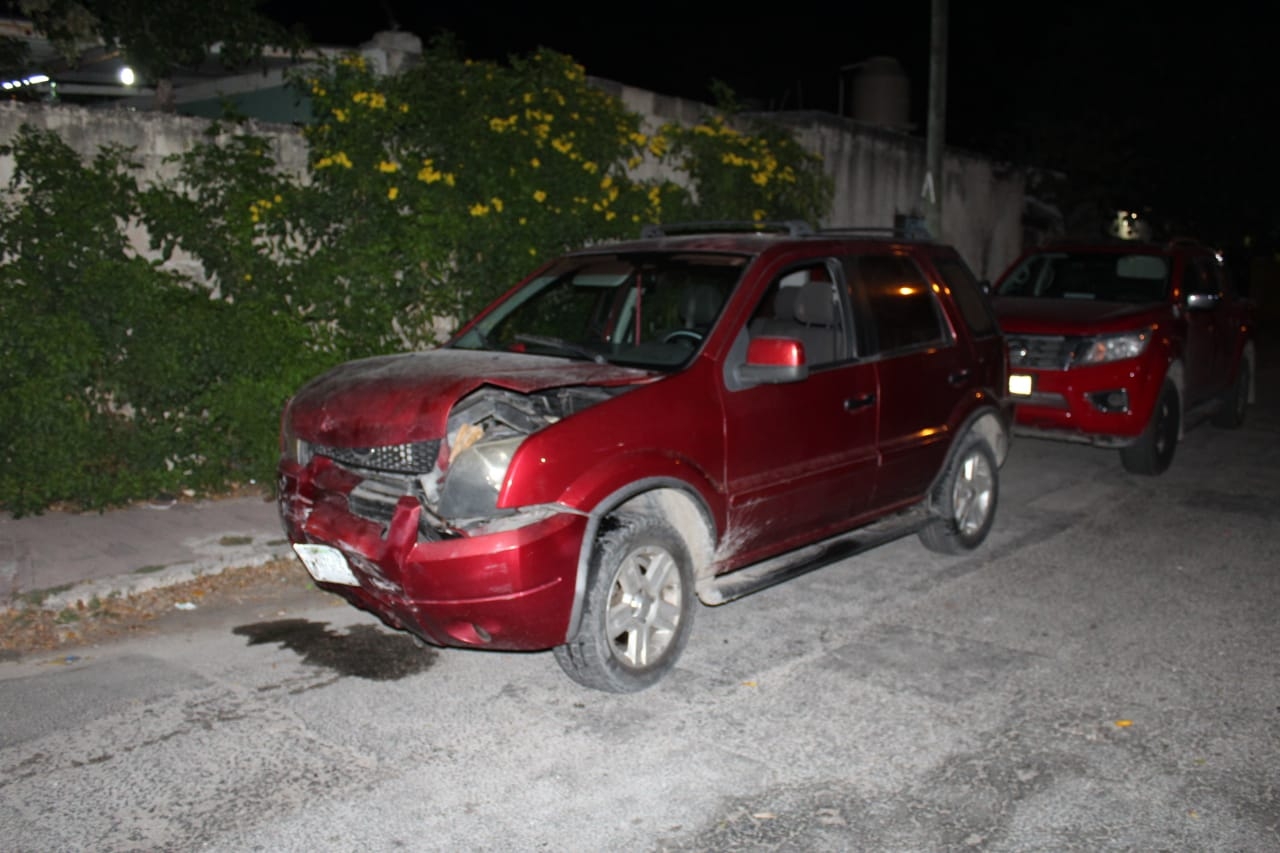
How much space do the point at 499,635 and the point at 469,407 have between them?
100 centimetres

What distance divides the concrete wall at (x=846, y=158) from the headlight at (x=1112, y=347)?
484 centimetres

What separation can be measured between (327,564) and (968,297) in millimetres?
4297

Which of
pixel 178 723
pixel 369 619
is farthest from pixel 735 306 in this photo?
pixel 178 723

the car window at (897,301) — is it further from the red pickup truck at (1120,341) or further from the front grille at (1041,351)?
the front grille at (1041,351)

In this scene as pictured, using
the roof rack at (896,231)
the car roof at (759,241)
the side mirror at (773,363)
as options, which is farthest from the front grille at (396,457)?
the roof rack at (896,231)

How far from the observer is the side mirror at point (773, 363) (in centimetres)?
529

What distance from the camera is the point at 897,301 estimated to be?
→ 256 inches

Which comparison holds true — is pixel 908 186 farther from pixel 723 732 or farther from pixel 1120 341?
pixel 723 732

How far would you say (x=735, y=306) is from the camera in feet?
18.1

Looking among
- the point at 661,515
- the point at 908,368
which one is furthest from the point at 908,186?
the point at 661,515

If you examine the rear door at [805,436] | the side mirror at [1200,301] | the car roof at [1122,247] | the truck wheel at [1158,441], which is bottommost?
the truck wheel at [1158,441]

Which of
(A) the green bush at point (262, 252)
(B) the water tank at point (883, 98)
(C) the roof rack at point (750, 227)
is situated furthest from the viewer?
(B) the water tank at point (883, 98)

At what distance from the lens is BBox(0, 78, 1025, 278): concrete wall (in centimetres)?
788

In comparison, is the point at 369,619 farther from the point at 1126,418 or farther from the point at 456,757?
the point at 1126,418
